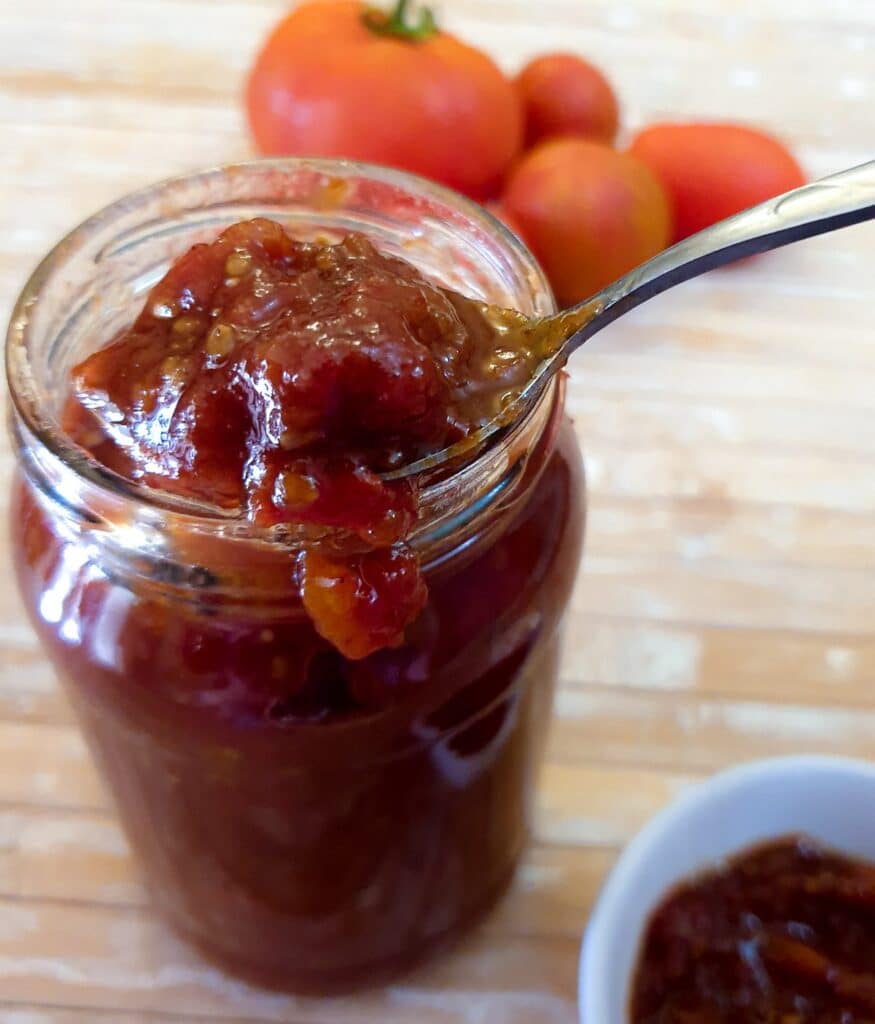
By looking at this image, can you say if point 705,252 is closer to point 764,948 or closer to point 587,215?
point 764,948

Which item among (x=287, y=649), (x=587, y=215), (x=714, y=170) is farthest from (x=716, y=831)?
(x=714, y=170)

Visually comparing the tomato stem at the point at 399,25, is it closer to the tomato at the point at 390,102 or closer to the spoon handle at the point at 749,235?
the tomato at the point at 390,102

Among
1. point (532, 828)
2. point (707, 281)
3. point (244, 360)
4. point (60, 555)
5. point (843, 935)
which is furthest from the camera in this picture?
point (707, 281)

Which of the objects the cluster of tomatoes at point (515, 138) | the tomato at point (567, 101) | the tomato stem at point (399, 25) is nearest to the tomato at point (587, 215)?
the cluster of tomatoes at point (515, 138)

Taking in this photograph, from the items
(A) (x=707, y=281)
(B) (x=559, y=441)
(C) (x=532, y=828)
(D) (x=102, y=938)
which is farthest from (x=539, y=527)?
(A) (x=707, y=281)

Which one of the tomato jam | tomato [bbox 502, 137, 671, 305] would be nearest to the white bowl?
the tomato jam

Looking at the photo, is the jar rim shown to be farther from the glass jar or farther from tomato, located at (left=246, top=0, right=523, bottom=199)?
tomato, located at (left=246, top=0, right=523, bottom=199)

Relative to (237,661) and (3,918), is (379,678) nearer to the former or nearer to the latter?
(237,661)
